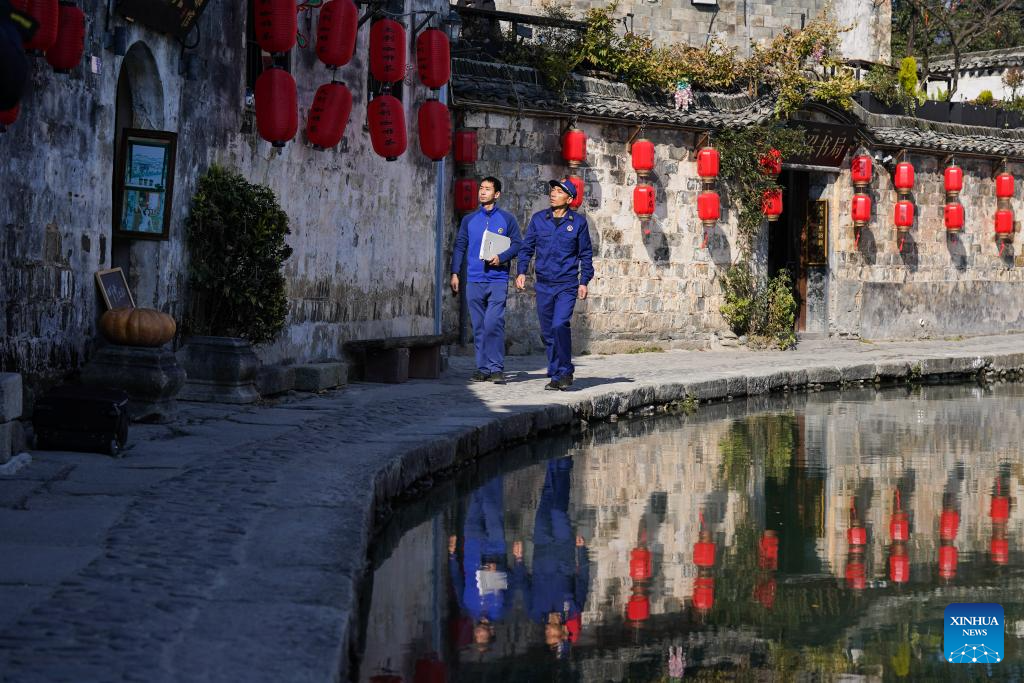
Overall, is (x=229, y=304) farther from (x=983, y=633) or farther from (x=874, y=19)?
(x=874, y=19)

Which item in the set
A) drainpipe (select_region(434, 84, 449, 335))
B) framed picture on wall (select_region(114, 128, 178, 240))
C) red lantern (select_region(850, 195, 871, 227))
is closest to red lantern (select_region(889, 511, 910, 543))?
framed picture on wall (select_region(114, 128, 178, 240))

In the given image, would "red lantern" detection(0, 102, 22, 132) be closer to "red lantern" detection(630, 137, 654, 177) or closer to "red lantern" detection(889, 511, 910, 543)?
"red lantern" detection(889, 511, 910, 543)

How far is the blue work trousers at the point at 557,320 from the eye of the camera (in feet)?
44.3

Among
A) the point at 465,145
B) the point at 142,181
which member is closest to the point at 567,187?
the point at 142,181

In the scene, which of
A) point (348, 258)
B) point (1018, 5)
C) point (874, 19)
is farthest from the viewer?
point (1018, 5)

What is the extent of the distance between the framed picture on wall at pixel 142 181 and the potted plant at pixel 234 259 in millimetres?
858

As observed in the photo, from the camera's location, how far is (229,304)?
11984 millimetres

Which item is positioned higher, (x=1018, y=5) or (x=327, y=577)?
(x=1018, y=5)

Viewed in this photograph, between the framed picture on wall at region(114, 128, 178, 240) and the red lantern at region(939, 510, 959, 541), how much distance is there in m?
5.60

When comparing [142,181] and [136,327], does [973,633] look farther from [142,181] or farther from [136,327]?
[142,181]

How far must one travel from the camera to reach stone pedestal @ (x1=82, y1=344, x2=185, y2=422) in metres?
9.58

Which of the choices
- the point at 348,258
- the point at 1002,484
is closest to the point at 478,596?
the point at 1002,484

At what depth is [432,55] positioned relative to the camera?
621 inches

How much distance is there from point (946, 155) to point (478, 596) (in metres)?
21.2
